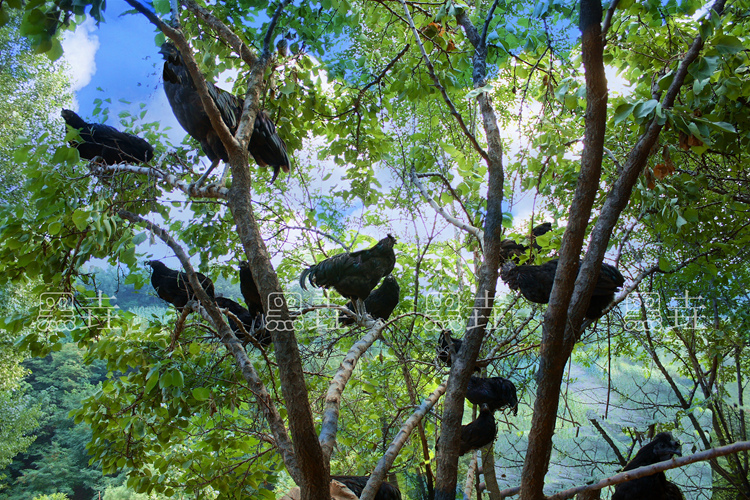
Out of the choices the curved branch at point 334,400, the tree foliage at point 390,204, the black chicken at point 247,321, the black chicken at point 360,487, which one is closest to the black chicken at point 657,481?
the tree foliage at point 390,204

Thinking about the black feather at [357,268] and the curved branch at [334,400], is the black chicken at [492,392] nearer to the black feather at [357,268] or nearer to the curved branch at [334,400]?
the curved branch at [334,400]

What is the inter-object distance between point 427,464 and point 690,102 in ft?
10.4

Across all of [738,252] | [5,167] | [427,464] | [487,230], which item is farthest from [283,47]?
[5,167]

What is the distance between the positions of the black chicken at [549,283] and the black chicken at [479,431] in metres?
0.97

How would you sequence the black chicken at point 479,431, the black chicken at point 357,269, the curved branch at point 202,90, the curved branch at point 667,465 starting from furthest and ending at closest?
1. the black chicken at point 357,269
2. the black chicken at point 479,431
3. the curved branch at point 202,90
4. the curved branch at point 667,465

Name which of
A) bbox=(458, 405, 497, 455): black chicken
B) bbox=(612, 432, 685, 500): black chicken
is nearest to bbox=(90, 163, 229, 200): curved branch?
bbox=(458, 405, 497, 455): black chicken

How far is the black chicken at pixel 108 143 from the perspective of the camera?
8.07ft

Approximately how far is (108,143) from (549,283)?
2765mm

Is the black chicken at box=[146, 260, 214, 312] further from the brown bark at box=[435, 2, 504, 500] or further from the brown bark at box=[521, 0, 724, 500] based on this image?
the brown bark at box=[521, 0, 724, 500]

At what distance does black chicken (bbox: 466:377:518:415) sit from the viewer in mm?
2523

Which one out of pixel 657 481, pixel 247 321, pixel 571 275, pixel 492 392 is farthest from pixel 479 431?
pixel 247 321

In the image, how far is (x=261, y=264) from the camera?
1.44 meters

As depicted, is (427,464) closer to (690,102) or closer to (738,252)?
(738,252)

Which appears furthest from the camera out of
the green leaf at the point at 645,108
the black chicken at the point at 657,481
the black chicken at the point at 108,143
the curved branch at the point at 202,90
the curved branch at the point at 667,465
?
the black chicken at the point at 108,143
